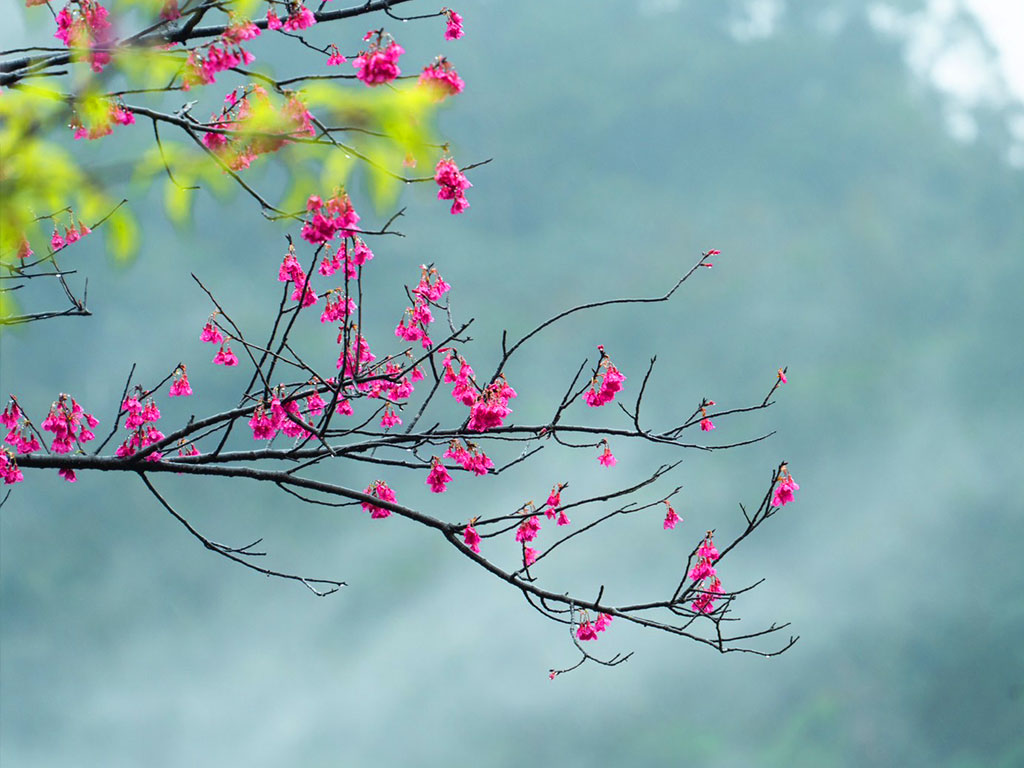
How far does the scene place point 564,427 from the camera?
7.07 m

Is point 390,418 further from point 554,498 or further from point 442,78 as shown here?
point 442,78

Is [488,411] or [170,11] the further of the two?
[488,411]

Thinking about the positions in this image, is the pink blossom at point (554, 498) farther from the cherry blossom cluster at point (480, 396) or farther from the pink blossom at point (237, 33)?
the pink blossom at point (237, 33)

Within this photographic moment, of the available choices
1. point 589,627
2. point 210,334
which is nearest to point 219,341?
point 210,334

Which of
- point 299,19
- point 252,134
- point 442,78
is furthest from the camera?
point 299,19

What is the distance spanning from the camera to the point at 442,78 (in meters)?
5.69

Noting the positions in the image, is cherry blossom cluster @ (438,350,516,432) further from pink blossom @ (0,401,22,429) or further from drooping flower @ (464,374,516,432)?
pink blossom @ (0,401,22,429)

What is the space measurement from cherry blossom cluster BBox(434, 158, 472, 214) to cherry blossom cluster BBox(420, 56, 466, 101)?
93cm

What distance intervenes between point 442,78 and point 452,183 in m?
1.08

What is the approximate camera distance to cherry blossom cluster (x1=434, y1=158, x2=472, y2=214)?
261 inches

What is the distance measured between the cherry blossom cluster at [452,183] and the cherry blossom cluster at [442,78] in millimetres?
927

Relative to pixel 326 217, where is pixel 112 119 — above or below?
above

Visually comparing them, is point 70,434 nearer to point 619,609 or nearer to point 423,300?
point 423,300

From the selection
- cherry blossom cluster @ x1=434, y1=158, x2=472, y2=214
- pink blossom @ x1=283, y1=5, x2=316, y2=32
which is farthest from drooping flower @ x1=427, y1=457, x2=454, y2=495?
pink blossom @ x1=283, y1=5, x2=316, y2=32
